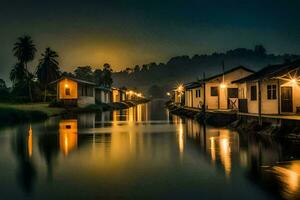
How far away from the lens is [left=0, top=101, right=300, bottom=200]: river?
12.2m

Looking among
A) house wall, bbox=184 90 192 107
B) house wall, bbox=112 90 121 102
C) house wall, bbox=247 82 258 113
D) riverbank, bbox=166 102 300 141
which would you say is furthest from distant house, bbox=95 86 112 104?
house wall, bbox=247 82 258 113

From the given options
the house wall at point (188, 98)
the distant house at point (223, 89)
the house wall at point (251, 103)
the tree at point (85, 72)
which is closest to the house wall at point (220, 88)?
the distant house at point (223, 89)

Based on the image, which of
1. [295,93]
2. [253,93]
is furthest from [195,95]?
[295,93]

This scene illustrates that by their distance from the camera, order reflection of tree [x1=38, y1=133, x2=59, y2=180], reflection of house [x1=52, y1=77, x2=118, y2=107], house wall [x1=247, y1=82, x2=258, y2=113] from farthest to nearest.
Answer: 1. reflection of house [x1=52, y1=77, x2=118, y2=107]
2. house wall [x1=247, y1=82, x2=258, y2=113]
3. reflection of tree [x1=38, y1=133, x2=59, y2=180]

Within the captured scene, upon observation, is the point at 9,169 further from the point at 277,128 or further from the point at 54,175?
the point at 277,128

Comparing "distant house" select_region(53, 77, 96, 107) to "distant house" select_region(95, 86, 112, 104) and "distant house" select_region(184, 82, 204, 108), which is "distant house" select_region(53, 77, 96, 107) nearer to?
"distant house" select_region(95, 86, 112, 104)

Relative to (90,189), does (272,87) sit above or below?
above

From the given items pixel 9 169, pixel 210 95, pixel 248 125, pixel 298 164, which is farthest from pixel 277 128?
pixel 210 95

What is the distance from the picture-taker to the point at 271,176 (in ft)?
46.4

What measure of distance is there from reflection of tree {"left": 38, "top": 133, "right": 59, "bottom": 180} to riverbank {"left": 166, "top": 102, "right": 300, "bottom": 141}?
14.5 metres

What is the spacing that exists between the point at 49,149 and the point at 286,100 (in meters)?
19.5

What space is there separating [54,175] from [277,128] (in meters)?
16.9

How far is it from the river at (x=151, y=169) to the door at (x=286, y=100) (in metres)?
7.40

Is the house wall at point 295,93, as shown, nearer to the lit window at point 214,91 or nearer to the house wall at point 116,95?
the lit window at point 214,91
